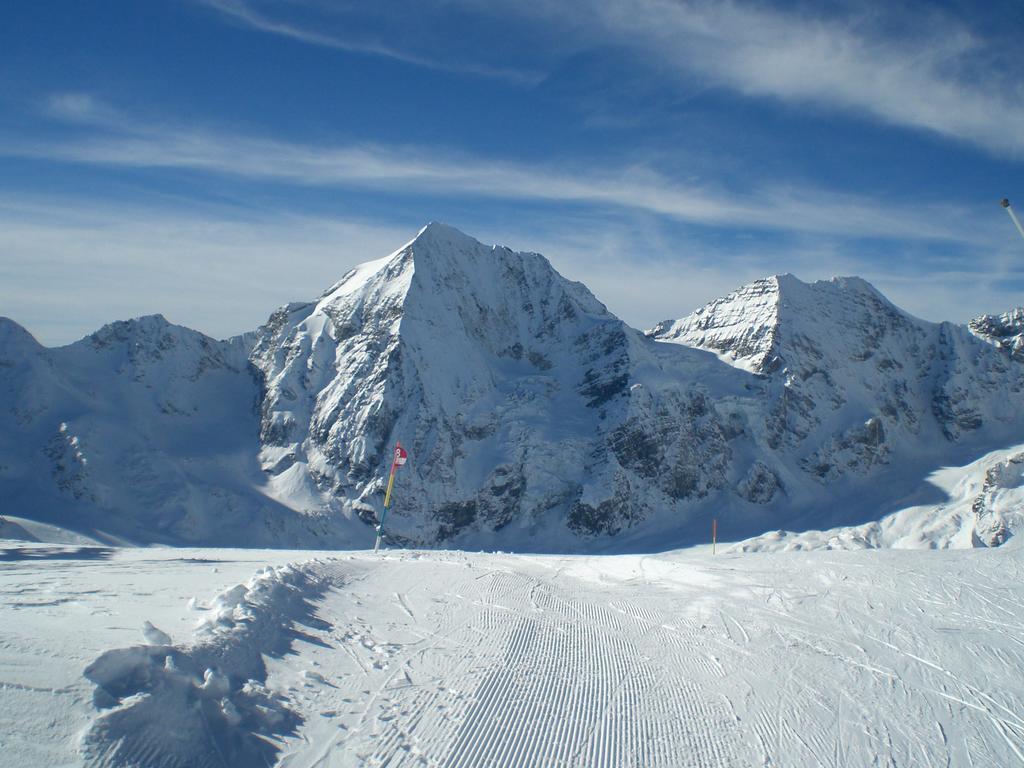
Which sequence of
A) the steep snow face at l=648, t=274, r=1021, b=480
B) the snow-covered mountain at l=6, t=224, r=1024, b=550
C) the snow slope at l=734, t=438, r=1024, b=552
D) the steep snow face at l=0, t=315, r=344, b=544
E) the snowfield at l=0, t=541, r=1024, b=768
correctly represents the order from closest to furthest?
the snowfield at l=0, t=541, r=1024, b=768, the snow slope at l=734, t=438, r=1024, b=552, the steep snow face at l=0, t=315, r=344, b=544, the snow-covered mountain at l=6, t=224, r=1024, b=550, the steep snow face at l=648, t=274, r=1021, b=480

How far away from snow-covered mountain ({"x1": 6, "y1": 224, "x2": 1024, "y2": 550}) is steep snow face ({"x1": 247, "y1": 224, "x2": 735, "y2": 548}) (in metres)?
0.22

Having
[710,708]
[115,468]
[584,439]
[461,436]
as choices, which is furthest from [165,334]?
[710,708]

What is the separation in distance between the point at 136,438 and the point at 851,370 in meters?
71.5

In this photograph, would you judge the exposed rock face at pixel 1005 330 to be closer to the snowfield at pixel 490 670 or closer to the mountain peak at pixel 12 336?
the snowfield at pixel 490 670

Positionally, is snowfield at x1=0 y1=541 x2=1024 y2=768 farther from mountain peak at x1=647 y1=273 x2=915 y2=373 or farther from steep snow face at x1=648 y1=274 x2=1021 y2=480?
mountain peak at x1=647 y1=273 x2=915 y2=373

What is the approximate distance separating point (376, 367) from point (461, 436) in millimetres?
10269

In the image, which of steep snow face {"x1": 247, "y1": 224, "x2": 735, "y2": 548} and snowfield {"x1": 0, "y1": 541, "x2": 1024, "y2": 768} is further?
steep snow face {"x1": 247, "y1": 224, "x2": 735, "y2": 548}

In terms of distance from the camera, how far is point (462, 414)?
225 ft

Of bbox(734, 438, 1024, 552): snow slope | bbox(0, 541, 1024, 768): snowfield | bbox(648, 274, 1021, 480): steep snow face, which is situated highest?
bbox(648, 274, 1021, 480): steep snow face

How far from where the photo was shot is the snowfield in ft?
20.9

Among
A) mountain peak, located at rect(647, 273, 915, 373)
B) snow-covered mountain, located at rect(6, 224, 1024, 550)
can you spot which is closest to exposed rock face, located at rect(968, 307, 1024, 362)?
snow-covered mountain, located at rect(6, 224, 1024, 550)

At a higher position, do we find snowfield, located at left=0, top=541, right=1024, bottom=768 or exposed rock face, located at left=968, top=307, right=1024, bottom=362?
exposed rock face, located at left=968, top=307, right=1024, bottom=362

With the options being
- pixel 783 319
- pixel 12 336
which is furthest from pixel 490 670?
pixel 783 319

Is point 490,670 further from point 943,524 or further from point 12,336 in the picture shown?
point 12,336
